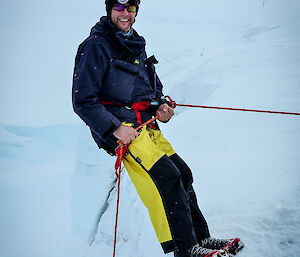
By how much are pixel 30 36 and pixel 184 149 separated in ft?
43.1

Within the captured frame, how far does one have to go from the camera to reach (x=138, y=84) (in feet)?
5.62

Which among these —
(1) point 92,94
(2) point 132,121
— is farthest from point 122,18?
(2) point 132,121

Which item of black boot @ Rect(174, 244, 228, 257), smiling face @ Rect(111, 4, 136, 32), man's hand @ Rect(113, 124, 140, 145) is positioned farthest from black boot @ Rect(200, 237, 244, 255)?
smiling face @ Rect(111, 4, 136, 32)

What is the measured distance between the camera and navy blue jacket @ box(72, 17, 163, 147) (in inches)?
57.7

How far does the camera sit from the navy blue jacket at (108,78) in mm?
1466

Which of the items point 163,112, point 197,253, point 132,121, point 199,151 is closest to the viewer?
point 197,253

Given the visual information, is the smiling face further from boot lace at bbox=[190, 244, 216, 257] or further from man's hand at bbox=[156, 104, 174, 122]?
boot lace at bbox=[190, 244, 216, 257]

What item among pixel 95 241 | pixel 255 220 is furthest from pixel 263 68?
pixel 95 241

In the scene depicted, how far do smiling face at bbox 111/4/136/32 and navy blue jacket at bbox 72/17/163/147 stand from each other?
5 cm

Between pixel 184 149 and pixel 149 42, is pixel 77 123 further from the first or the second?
pixel 184 149

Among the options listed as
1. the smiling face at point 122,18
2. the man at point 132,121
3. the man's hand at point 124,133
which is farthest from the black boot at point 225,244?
the smiling face at point 122,18

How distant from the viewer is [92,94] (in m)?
1.47

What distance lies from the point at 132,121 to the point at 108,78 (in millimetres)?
306

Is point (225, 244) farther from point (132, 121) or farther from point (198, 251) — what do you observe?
point (132, 121)
